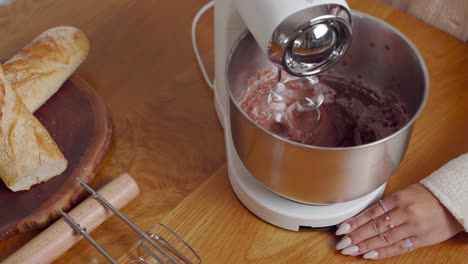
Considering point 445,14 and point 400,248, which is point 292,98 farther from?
point 445,14

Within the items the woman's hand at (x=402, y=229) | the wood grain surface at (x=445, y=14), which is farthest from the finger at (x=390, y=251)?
the wood grain surface at (x=445, y=14)

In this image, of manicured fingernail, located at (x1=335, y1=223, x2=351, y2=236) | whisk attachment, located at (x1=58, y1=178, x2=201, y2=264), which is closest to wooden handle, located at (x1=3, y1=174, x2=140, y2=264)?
whisk attachment, located at (x1=58, y1=178, x2=201, y2=264)

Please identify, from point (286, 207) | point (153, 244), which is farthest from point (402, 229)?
point (153, 244)

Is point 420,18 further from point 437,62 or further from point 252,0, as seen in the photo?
point 252,0

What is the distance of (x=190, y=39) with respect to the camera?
3.04 ft

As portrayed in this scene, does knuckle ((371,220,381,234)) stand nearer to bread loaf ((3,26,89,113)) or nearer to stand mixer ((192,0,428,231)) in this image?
stand mixer ((192,0,428,231))

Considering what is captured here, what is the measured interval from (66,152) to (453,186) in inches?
17.8

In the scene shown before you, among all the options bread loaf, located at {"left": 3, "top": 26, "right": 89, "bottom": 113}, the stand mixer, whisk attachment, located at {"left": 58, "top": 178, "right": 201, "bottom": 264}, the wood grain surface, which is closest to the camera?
the stand mixer

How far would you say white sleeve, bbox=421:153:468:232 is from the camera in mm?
677

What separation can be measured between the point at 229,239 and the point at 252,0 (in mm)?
271

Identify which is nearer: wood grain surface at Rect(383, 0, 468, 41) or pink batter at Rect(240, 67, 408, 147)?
pink batter at Rect(240, 67, 408, 147)

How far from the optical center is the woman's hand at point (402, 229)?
687mm

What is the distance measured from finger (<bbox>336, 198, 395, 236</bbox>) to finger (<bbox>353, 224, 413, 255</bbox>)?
0.07ft

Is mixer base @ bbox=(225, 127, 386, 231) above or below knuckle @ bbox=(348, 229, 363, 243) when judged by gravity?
above
